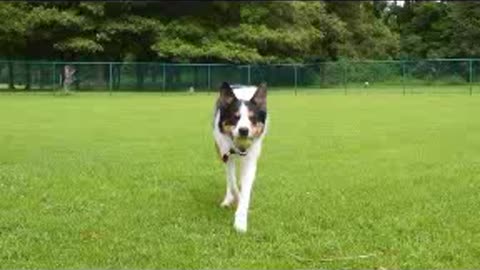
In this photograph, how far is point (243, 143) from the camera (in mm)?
7395

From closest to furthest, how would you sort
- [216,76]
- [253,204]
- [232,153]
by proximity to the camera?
[232,153] → [253,204] → [216,76]

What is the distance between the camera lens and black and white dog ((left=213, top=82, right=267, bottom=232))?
718cm

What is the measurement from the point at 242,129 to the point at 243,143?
304 millimetres

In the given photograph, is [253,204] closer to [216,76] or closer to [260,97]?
[260,97]

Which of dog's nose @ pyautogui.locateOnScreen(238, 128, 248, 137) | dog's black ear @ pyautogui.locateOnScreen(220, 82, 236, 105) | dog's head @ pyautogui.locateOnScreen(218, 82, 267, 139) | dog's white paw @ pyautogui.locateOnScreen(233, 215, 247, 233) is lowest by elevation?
dog's white paw @ pyautogui.locateOnScreen(233, 215, 247, 233)

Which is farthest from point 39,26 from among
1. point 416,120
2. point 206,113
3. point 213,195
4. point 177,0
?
point 213,195

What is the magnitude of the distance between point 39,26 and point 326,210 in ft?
154

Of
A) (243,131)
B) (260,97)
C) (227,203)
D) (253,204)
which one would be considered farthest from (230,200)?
(243,131)

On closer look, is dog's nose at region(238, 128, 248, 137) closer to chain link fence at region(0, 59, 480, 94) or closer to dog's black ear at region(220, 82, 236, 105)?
dog's black ear at region(220, 82, 236, 105)

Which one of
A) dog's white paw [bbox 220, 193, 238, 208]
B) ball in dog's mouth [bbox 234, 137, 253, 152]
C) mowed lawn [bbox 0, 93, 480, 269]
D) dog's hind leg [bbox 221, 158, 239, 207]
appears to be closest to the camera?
mowed lawn [bbox 0, 93, 480, 269]

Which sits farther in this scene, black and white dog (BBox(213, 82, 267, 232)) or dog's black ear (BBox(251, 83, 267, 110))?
dog's black ear (BBox(251, 83, 267, 110))

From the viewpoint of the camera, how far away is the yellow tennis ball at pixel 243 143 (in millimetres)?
7305

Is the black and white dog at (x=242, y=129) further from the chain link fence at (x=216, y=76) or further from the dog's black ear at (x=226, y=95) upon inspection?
the chain link fence at (x=216, y=76)

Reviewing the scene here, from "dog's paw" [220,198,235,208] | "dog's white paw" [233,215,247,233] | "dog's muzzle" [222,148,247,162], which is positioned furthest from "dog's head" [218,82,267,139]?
"dog's paw" [220,198,235,208]
